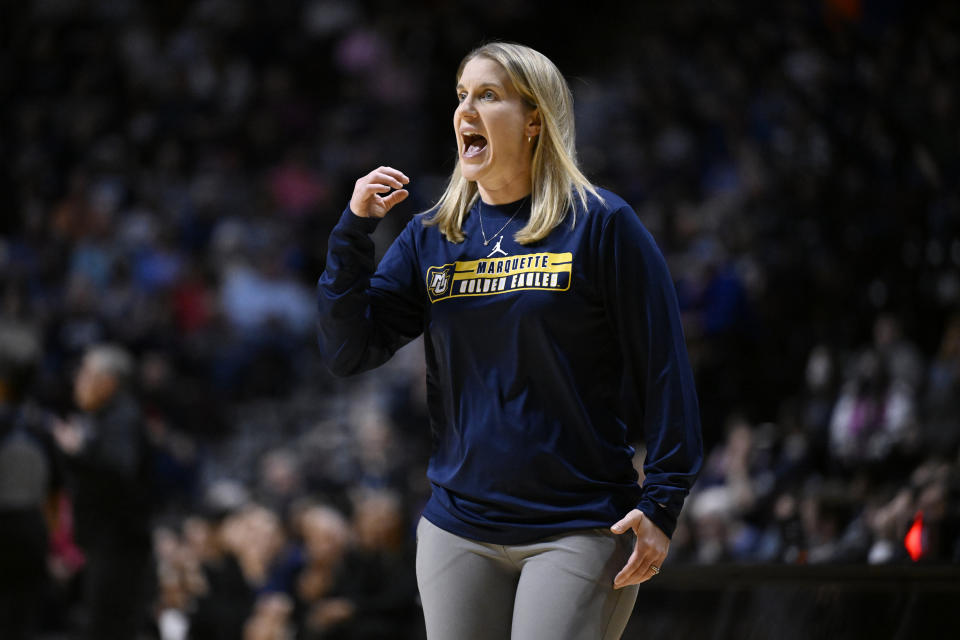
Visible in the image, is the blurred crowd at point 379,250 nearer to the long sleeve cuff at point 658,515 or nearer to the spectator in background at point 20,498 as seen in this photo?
the spectator in background at point 20,498

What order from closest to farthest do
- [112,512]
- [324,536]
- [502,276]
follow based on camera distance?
[502,276] < [112,512] < [324,536]

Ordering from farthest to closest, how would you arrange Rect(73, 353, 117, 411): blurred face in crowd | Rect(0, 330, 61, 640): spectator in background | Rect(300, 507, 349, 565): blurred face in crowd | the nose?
1. Rect(300, 507, 349, 565): blurred face in crowd
2. Rect(73, 353, 117, 411): blurred face in crowd
3. Rect(0, 330, 61, 640): spectator in background
4. the nose

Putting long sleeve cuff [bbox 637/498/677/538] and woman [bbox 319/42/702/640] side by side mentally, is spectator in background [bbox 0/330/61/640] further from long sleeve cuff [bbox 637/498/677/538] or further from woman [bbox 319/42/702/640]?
long sleeve cuff [bbox 637/498/677/538]

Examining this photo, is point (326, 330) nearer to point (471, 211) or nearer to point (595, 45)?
point (471, 211)

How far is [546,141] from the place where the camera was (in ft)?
7.82

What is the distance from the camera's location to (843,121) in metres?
7.27

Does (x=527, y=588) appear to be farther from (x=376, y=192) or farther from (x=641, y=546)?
(x=376, y=192)

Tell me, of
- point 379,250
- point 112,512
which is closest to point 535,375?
point 112,512

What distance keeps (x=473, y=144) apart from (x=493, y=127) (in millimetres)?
82

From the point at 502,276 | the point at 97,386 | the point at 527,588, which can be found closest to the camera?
the point at 527,588

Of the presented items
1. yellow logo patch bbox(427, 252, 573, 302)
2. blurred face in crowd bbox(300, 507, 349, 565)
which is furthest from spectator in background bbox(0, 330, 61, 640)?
yellow logo patch bbox(427, 252, 573, 302)

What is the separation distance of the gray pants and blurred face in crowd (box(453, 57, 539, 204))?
0.71m

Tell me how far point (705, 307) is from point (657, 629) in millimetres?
3995

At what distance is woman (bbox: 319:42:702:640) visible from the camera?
217 cm
